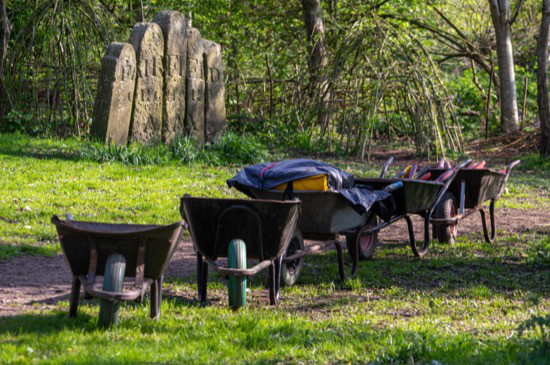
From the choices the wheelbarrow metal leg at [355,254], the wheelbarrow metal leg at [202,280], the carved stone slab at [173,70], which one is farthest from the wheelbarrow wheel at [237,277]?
the carved stone slab at [173,70]

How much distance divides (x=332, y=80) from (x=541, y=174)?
14.2 feet

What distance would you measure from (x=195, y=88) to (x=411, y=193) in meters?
7.36

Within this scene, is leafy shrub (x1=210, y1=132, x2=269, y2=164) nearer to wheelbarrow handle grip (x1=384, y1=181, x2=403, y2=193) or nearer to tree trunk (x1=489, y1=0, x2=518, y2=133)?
wheelbarrow handle grip (x1=384, y1=181, x2=403, y2=193)

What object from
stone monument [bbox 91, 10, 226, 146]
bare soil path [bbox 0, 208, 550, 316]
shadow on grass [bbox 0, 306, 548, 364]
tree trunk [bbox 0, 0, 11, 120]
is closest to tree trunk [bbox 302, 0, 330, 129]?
stone monument [bbox 91, 10, 226, 146]

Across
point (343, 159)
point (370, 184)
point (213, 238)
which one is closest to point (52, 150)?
point (343, 159)

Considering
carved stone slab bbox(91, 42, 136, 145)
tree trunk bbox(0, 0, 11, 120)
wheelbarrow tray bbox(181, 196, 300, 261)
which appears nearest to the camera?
wheelbarrow tray bbox(181, 196, 300, 261)

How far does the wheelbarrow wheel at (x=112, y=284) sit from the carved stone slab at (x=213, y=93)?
372 inches

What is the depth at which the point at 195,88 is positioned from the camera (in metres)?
13.6

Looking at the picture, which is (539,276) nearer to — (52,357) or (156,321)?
(156,321)

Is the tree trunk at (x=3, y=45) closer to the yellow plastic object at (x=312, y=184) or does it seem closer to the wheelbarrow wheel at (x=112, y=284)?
the yellow plastic object at (x=312, y=184)

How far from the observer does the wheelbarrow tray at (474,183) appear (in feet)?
25.6

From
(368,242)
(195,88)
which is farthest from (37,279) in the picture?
(195,88)

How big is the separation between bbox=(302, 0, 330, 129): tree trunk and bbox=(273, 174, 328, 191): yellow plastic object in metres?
9.49

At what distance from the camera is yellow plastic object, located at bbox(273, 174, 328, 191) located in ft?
19.5
